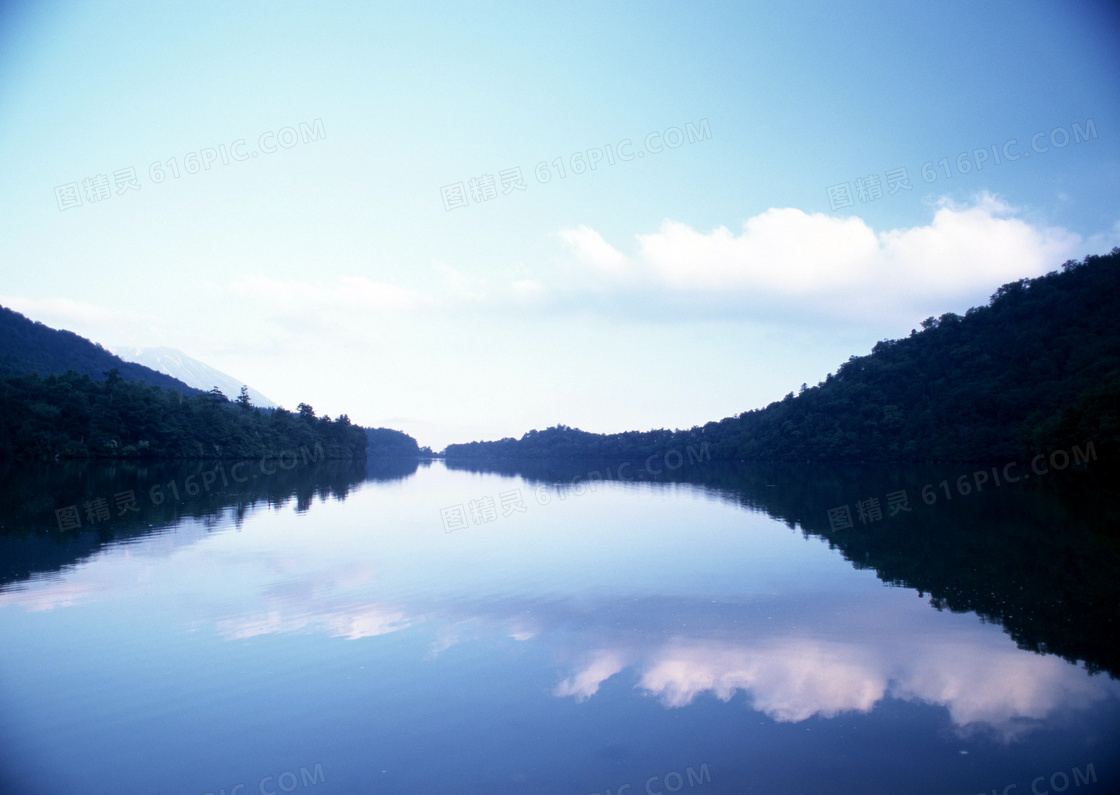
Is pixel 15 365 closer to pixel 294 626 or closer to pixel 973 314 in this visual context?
pixel 294 626

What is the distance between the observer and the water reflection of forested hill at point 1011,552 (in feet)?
34.4

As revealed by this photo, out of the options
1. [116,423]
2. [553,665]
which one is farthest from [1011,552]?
[116,423]

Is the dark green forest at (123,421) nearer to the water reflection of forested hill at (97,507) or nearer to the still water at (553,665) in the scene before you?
the water reflection of forested hill at (97,507)

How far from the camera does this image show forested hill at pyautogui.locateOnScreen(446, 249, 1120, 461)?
176 ft

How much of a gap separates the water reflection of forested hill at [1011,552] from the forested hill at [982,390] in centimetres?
1918

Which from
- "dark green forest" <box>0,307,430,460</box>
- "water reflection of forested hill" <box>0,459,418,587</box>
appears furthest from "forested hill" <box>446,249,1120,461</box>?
"dark green forest" <box>0,307,430,460</box>

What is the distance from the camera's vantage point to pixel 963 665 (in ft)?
28.5

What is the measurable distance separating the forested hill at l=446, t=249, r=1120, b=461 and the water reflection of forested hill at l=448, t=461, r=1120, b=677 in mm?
19183

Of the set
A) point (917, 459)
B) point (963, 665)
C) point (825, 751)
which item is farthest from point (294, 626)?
point (917, 459)

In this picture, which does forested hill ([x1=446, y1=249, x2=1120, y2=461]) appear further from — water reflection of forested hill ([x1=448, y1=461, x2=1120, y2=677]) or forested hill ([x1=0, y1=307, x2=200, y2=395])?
forested hill ([x1=0, y1=307, x2=200, y2=395])

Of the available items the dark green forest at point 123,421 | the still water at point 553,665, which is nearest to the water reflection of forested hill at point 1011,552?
the still water at point 553,665

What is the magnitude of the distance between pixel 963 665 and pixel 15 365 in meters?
123

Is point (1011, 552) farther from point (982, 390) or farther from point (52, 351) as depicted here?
point (52, 351)

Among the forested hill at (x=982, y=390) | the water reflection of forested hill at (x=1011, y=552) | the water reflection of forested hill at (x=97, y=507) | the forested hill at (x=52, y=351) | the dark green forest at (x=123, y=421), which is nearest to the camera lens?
the water reflection of forested hill at (x=1011, y=552)
